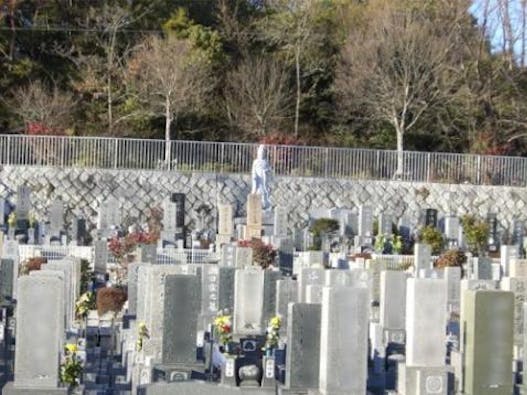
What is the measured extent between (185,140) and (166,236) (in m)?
8.79

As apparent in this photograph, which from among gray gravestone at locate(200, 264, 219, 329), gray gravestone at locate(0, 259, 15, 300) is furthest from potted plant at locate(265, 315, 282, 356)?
gray gravestone at locate(0, 259, 15, 300)

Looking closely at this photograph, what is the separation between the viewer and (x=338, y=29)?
37219 mm

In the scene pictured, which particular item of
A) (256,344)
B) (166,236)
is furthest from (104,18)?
(256,344)

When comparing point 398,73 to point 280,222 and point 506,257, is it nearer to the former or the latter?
point 280,222

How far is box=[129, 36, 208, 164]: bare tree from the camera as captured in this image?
104ft

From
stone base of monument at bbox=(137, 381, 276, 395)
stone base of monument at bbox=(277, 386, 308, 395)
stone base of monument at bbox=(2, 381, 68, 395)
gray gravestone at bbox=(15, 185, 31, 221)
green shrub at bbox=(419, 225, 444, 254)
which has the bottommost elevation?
stone base of monument at bbox=(277, 386, 308, 395)

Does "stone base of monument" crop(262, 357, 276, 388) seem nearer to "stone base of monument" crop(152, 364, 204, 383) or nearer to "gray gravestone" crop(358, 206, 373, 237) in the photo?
"stone base of monument" crop(152, 364, 204, 383)

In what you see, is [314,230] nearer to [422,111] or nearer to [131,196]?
[131,196]

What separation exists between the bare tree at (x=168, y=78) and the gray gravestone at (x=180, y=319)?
19018 millimetres

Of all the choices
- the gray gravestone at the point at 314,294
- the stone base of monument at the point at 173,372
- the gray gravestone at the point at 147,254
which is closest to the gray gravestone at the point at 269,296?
the gray gravestone at the point at 314,294

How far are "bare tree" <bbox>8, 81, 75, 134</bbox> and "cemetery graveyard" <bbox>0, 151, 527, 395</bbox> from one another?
11194 millimetres

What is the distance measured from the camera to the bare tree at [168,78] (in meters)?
31.7

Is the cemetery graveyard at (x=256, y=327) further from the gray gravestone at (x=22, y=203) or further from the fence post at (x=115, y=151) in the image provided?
the fence post at (x=115, y=151)

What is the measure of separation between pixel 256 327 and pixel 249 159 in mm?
17225
